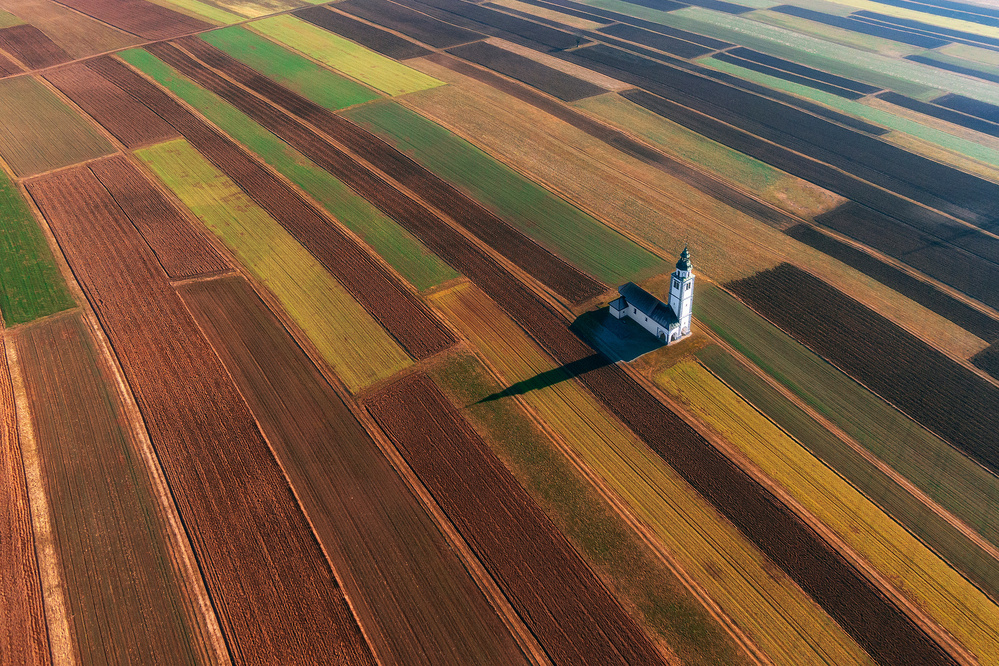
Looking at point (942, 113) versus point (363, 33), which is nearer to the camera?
point (942, 113)

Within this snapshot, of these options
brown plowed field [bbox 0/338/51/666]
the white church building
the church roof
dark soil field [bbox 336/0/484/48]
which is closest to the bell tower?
the white church building

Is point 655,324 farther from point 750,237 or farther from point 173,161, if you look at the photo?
point 173,161

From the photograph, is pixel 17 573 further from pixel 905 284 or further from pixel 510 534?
pixel 905 284

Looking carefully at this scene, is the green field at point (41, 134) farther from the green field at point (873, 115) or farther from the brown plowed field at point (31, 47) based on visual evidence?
the green field at point (873, 115)

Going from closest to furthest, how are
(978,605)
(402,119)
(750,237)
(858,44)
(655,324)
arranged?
(978,605) → (655,324) → (750,237) → (402,119) → (858,44)

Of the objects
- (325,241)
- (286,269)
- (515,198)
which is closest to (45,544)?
(286,269)

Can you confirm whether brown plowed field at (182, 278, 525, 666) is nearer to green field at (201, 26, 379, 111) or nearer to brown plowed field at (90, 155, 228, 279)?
brown plowed field at (90, 155, 228, 279)

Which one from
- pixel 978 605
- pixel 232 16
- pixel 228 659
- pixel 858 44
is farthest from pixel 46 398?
pixel 858 44
